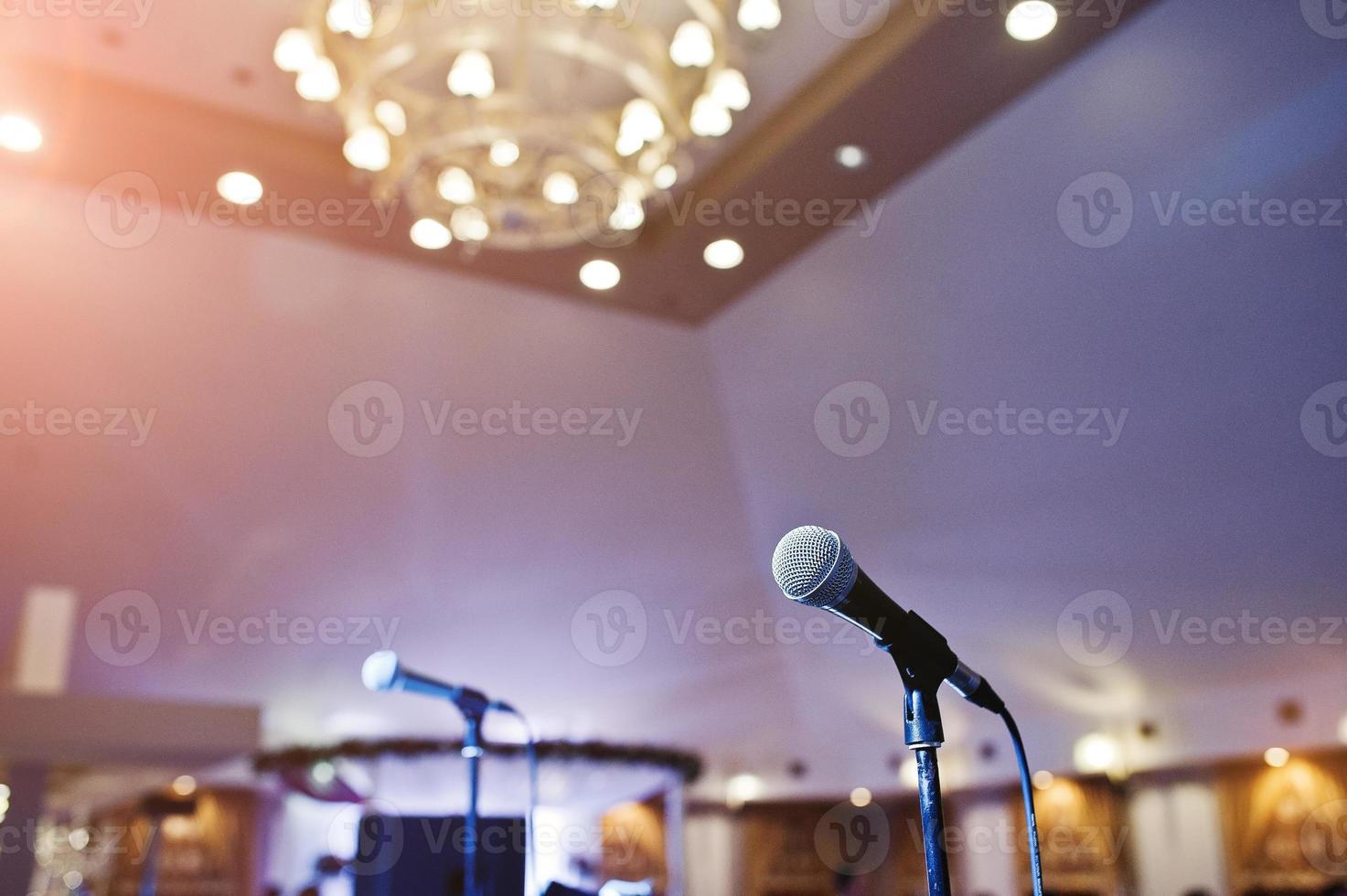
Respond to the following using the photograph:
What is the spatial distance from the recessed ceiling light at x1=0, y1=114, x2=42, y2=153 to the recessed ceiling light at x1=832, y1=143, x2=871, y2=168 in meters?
3.37

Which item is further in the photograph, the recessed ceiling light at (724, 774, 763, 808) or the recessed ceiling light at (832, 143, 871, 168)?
the recessed ceiling light at (724, 774, 763, 808)

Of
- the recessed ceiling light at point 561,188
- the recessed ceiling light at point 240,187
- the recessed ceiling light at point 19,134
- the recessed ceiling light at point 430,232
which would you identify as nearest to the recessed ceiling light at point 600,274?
the recessed ceiling light at point 430,232

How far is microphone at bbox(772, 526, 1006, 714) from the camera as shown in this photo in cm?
160

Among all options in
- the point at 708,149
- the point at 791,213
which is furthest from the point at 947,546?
the point at 708,149

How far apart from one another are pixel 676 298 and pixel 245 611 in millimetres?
3898

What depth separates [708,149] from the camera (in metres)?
5.05

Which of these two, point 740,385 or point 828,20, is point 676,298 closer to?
point 740,385

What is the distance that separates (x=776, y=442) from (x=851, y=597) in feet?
19.4

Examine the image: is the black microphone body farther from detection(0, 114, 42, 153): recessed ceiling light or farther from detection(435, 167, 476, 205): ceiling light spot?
detection(0, 114, 42, 153): recessed ceiling light

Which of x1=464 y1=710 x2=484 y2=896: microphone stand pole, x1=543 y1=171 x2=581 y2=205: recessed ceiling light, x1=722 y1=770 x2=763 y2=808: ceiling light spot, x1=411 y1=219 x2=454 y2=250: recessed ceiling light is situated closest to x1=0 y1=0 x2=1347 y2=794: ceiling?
x1=411 y1=219 x2=454 y2=250: recessed ceiling light

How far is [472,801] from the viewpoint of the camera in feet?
9.90

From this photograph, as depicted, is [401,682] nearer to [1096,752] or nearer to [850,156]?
[850,156]

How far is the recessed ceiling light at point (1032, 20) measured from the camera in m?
4.09

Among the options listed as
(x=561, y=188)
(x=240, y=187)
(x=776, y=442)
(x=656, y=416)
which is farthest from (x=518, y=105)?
(x=776, y=442)
